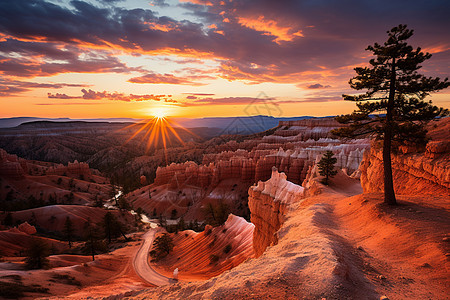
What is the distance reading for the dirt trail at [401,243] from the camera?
18.0 ft

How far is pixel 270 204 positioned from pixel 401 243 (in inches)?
429

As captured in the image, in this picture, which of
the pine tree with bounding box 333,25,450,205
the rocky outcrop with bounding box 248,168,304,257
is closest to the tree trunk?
the pine tree with bounding box 333,25,450,205

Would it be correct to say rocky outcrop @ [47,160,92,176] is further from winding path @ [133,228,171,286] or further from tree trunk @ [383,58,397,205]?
tree trunk @ [383,58,397,205]

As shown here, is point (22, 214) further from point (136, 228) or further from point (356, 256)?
point (356, 256)

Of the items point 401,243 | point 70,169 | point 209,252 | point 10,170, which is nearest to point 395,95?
point 401,243

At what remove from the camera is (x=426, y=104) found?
9.83 metres

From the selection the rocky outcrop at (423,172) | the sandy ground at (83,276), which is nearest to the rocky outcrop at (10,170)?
the sandy ground at (83,276)

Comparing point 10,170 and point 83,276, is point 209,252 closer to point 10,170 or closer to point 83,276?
point 83,276

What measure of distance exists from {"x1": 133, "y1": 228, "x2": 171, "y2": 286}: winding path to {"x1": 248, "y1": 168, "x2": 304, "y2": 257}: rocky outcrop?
13.1 metres

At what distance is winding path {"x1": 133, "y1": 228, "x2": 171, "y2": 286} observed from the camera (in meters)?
26.6

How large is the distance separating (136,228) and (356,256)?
52210 millimetres

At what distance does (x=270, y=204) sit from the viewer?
18.4 m

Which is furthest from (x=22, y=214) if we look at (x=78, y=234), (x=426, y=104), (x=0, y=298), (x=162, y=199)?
(x=426, y=104)

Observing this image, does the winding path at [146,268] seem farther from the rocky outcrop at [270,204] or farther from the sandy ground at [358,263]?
the sandy ground at [358,263]
